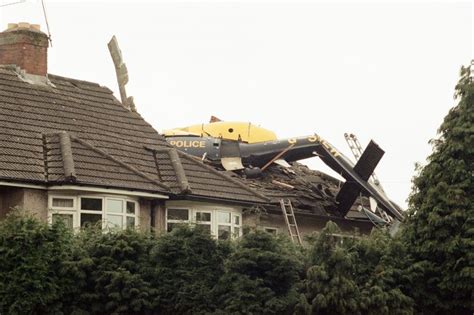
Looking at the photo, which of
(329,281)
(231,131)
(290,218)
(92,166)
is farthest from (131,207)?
(231,131)

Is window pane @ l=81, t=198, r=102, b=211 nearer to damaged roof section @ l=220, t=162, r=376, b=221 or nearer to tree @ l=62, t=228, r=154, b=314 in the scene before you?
tree @ l=62, t=228, r=154, b=314

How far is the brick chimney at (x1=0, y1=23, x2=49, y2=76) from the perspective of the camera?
35781 millimetres

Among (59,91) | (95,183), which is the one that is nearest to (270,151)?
(59,91)

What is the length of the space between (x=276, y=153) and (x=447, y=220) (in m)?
14.1

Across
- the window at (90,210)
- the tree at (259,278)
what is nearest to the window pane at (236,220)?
the window at (90,210)

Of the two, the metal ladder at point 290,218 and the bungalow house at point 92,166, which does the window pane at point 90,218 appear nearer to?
the bungalow house at point 92,166

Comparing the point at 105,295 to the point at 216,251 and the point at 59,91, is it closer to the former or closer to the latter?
the point at 216,251

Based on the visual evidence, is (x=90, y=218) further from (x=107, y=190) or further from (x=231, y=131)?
(x=231, y=131)

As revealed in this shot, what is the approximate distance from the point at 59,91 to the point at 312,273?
13.6 metres

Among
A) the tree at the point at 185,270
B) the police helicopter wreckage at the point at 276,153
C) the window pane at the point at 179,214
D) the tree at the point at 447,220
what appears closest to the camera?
the tree at the point at 185,270

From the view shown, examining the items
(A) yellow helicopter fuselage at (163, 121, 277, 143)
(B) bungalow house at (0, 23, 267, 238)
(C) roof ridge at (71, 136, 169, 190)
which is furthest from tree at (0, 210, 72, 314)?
(A) yellow helicopter fuselage at (163, 121, 277, 143)

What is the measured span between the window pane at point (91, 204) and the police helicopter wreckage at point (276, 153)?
9.48m

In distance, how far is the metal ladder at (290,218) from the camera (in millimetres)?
37094

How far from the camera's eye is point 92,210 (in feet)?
102
